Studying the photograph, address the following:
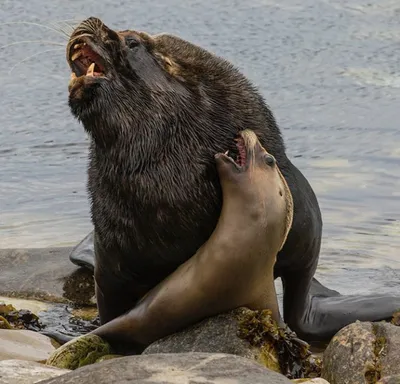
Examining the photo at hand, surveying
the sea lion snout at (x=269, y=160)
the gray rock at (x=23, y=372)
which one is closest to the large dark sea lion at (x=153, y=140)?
the sea lion snout at (x=269, y=160)

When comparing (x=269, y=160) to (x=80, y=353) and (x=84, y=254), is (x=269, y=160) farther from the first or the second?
(x=84, y=254)

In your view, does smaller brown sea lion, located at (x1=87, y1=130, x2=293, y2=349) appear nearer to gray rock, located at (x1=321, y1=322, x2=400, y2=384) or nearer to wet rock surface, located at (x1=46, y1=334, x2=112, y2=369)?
wet rock surface, located at (x1=46, y1=334, x2=112, y2=369)

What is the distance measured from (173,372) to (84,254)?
3.77 m

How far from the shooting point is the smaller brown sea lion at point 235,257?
6844 mm

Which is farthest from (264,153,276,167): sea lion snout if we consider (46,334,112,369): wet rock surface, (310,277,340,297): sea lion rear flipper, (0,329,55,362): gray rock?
(0,329,55,362): gray rock

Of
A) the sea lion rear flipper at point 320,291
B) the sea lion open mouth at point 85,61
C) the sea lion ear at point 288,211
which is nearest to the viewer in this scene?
the sea lion ear at point 288,211

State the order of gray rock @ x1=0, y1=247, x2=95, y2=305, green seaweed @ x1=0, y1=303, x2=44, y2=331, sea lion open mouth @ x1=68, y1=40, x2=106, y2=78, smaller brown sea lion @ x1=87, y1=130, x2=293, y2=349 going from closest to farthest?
smaller brown sea lion @ x1=87, y1=130, x2=293, y2=349 → sea lion open mouth @ x1=68, y1=40, x2=106, y2=78 → green seaweed @ x1=0, y1=303, x2=44, y2=331 → gray rock @ x1=0, y1=247, x2=95, y2=305

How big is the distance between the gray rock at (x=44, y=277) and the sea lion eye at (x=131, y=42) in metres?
2.15

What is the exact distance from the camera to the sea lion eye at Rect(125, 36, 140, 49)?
7.27 metres

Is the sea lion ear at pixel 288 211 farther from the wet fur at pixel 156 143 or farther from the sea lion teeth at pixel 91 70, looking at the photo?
the sea lion teeth at pixel 91 70

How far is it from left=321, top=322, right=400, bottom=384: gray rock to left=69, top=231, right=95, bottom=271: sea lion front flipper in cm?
264

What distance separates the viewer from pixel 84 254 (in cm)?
899

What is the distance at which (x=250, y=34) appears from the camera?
15484 mm

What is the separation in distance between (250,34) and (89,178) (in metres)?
8.18
